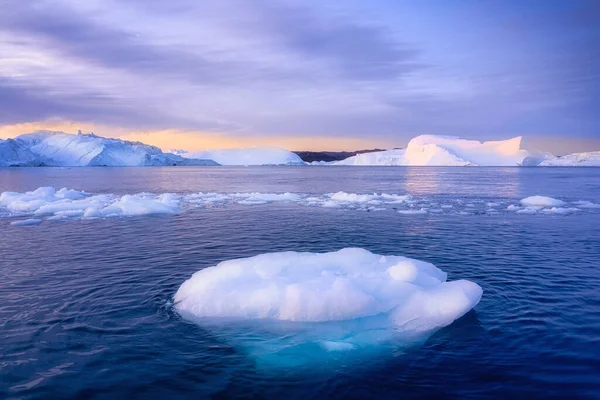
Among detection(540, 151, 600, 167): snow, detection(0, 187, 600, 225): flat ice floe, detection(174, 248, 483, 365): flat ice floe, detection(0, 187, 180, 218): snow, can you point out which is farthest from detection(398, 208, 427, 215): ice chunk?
detection(540, 151, 600, 167): snow

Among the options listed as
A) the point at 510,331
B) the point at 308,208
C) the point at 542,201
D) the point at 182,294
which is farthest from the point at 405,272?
the point at 542,201

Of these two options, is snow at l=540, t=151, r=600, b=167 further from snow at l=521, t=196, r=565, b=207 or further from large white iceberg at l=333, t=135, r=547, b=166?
snow at l=521, t=196, r=565, b=207

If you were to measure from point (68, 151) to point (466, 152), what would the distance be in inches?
5038

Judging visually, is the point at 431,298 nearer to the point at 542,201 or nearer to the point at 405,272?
the point at 405,272

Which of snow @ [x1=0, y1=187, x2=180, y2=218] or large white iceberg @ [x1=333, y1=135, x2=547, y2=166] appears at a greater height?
large white iceberg @ [x1=333, y1=135, x2=547, y2=166]

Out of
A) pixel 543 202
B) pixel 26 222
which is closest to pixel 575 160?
pixel 543 202

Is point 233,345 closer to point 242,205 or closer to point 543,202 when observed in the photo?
point 242,205

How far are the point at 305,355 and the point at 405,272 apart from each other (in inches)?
129

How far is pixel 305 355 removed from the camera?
262 inches

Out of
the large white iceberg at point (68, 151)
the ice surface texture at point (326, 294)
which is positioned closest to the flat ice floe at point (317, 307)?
the ice surface texture at point (326, 294)

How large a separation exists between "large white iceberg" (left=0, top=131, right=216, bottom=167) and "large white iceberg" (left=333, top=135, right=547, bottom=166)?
93663 millimetres

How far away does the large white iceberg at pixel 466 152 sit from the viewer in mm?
128000

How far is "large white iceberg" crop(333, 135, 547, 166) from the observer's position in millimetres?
128000

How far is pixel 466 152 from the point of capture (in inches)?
5364
